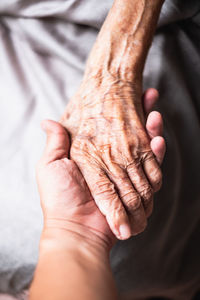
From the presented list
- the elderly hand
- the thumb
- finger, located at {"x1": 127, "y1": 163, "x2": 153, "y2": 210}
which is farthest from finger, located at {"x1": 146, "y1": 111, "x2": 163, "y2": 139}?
the thumb

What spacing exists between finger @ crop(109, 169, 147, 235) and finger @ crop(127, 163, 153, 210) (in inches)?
0.6

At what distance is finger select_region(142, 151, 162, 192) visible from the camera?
88cm

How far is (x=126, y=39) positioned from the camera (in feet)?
3.27

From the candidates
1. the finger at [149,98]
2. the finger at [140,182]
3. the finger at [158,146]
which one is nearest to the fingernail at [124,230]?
the finger at [140,182]

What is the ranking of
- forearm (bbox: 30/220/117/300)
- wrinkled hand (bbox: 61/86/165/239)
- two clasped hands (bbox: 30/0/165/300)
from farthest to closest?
wrinkled hand (bbox: 61/86/165/239), two clasped hands (bbox: 30/0/165/300), forearm (bbox: 30/220/117/300)

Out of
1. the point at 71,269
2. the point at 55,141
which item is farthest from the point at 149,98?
the point at 71,269

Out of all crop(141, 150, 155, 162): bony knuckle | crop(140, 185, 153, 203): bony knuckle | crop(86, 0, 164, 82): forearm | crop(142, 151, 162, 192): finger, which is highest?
crop(86, 0, 164, 82): forearm

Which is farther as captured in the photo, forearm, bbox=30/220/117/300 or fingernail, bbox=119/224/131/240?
fingernail, bbox=119/224/131/240

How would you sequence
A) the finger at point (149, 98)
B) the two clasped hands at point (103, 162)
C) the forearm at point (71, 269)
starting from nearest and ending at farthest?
the forearm at point (71, 269)
the two clasped hands at point (103, 162)
the finger at point (149, 98)

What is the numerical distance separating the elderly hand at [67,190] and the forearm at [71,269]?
0.12 ft

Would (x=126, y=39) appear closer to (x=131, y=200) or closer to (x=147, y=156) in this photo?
(x=147, y=156)

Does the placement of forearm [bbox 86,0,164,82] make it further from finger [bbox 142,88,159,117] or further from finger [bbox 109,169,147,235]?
finger [bbox 109,169,147,235]

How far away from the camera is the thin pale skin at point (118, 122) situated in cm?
85

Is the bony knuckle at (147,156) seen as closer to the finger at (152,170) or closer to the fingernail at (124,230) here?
the finger at (152,170)
